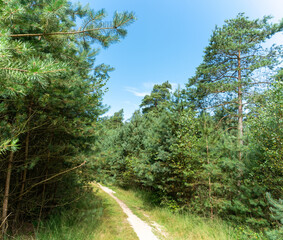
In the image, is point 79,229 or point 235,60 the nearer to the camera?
point 79,229

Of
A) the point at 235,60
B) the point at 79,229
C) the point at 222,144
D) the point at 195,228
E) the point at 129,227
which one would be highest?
the point at 235,60

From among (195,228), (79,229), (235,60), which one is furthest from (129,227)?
(235,60)

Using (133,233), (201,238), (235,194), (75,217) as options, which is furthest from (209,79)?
(75,217)

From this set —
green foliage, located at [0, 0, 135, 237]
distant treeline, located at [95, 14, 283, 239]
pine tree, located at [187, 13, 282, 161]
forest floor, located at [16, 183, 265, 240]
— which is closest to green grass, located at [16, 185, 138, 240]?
forest floor, located at [16, 183, 265, 240]

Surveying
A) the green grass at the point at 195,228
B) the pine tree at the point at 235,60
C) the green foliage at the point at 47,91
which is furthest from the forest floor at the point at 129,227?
the pine tree at the point at 235,60

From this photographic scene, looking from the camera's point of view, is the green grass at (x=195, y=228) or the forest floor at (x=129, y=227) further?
the green grass at (x=195, y=228)

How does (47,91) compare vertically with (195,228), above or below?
above

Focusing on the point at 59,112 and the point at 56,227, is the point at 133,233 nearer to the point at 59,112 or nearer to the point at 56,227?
the point at 56,227

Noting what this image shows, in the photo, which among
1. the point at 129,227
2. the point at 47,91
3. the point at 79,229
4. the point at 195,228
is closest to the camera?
the point at 47,91

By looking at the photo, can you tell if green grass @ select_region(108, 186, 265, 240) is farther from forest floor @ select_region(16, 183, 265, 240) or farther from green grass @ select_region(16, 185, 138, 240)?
green grass @ select_region(16, 185, 138, 240)

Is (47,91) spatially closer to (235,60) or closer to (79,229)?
(79,229)

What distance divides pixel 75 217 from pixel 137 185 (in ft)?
27.4

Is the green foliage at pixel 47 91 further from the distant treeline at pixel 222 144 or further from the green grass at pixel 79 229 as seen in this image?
the distant treeline at pixel 222 144

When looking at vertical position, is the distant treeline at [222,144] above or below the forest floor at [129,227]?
above
